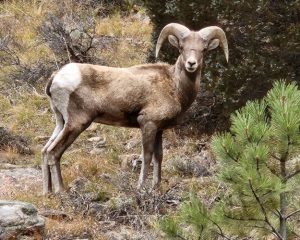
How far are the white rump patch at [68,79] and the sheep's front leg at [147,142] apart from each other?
3.00ft

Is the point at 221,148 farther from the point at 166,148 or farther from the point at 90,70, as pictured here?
the point at 166,148

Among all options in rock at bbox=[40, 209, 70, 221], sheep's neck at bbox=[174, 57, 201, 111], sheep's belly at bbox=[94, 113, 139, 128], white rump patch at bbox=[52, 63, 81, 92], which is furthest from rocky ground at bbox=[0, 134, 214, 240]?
white rump patch at bbox=[52, 63, 81, 92]

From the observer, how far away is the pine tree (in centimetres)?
514

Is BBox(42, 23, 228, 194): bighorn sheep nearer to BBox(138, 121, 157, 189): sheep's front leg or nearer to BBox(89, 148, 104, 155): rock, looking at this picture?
BBox(138, 121, 157, 189): sheep's front leg

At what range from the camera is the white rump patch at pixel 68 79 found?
29.8 ft

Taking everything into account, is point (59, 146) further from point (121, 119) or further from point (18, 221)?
point (18, 221)

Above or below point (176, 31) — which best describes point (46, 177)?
below

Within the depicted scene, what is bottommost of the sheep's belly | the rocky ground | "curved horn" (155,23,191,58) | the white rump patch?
the rocky ground

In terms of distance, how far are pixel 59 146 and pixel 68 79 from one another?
2.67ft

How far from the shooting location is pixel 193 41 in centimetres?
909

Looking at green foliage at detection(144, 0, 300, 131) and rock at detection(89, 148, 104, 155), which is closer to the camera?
green foliage at detection(144, 0, 300, 131)

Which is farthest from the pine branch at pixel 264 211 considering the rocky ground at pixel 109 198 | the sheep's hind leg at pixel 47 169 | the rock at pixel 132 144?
the rock at pixel 132 144

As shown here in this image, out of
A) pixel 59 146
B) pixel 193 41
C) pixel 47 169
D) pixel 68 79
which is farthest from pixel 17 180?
pixel 193 41

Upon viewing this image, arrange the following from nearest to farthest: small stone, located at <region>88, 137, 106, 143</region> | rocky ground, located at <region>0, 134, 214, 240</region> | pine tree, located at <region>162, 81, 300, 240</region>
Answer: pine tree, located at <region>162, 81, 300, 240</region>
rocky ground, located at <region>0, 134, 214, 240</region>
small stone, located at <region>88, 137, 106, 143</region>
